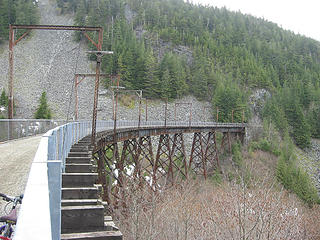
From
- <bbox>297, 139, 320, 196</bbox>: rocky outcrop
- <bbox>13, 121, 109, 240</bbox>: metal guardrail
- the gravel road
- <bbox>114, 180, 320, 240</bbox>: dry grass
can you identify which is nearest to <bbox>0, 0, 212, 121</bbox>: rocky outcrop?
<bbox>297, 139, 320, 196</bbox>: rocky outcrop

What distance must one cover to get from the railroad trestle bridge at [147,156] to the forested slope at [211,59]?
1506cm

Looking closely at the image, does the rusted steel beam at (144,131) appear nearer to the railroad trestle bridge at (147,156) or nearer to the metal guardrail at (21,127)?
the railroad trestle bridge at (147,156)

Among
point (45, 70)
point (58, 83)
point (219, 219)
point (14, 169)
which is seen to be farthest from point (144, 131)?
point (45, 70)

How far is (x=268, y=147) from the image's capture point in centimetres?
4328

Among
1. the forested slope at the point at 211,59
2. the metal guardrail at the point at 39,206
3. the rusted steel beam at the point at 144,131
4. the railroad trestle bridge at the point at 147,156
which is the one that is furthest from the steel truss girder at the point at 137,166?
the forested slope at the point at 211,59

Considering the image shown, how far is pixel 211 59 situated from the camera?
74875mm

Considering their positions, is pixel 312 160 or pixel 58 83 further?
pixel 58 83

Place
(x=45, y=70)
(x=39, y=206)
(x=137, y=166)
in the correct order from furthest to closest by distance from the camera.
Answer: (x=45, y=70) < (x=137, y=166) < (x=39, y=206)

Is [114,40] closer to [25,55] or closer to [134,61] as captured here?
[134,61]

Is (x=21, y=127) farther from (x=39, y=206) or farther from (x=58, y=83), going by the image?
(x=58, y=83)

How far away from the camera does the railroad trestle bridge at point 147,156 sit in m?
13.8

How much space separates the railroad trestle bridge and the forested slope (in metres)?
15.1

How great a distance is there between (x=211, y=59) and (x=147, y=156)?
48908 millimetres

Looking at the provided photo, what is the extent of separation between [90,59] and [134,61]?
9.39 meters
